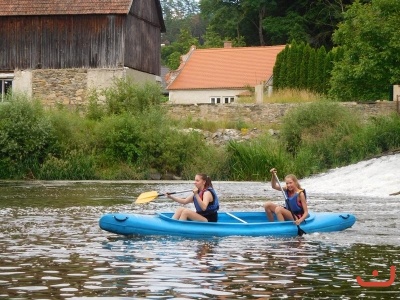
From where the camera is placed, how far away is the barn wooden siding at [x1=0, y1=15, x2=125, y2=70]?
43438 mm

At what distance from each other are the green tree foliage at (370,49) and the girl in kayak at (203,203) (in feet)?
75.2

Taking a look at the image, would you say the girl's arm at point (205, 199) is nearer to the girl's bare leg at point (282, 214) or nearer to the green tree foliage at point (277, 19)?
the girl's bare leg at point (282, 214)

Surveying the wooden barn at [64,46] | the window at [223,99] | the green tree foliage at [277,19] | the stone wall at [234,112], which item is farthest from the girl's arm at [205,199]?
the green tree foliage at [277,19]

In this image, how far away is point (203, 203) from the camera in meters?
16.8

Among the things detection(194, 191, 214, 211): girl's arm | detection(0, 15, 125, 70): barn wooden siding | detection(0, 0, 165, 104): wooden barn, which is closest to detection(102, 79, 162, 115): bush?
detection(0, 0, 165, 104): wooden barn

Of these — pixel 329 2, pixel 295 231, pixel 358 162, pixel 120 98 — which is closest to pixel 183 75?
pixel 329 2

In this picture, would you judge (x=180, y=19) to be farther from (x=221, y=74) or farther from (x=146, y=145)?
(x=146, y=145)

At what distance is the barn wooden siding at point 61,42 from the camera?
43.4 metres

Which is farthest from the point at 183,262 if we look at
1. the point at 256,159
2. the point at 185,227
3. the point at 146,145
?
the point at 146,145

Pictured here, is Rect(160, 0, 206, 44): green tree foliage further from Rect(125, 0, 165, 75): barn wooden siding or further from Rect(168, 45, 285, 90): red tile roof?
Rect(125, 0, 165, 75): barn wooden siding

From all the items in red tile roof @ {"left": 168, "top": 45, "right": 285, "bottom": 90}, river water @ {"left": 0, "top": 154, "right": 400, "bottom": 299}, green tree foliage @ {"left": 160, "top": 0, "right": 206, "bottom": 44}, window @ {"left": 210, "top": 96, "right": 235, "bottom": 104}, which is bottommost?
river water @ {"left": 0, "top": 154, "right": 400, "bottom": 299}

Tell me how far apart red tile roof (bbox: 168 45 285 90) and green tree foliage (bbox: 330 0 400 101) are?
46.3 feet

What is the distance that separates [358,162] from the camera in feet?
109

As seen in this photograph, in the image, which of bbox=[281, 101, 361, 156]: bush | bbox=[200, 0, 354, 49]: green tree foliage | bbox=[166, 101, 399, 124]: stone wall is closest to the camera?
bbox=[281, 101, 361, 156]: bush
